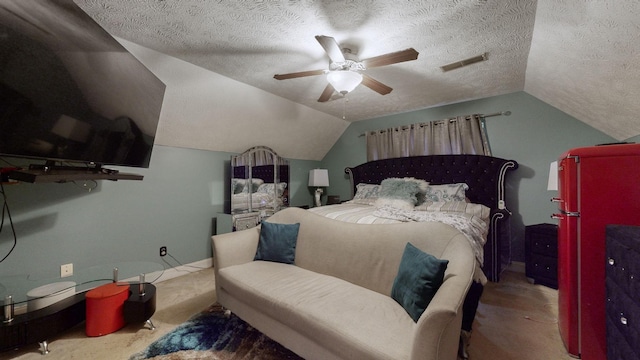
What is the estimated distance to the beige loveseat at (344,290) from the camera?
3.59 ft

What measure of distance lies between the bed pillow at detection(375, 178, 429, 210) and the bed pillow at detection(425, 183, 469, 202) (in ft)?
0.43

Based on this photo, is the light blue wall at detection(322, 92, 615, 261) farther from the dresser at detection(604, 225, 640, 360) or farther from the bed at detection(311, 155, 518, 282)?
the dresser at detection(604, 225, 640, 360)

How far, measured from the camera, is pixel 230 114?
337 cm

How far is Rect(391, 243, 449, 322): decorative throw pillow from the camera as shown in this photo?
50.8 inches

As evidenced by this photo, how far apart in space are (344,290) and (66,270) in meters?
2.72

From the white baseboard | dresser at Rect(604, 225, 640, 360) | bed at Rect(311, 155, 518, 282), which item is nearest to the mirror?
the white baseboard

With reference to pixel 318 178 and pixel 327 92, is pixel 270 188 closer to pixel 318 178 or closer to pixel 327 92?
pixel 318 178

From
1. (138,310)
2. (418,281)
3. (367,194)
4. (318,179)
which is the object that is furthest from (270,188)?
(418,281)

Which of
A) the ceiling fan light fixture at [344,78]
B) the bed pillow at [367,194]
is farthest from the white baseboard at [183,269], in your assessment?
the ceiling fan light fixture at [344,78]

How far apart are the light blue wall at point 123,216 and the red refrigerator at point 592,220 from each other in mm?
3856

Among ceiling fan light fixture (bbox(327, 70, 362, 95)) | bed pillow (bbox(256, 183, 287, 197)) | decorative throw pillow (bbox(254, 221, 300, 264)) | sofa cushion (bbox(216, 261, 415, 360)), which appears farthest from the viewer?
bed pillow (bbox(256, 183, 287, 197))

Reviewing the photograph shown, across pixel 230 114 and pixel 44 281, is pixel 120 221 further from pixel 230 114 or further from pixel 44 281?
pixel 230 114

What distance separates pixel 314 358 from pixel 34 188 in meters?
2.83

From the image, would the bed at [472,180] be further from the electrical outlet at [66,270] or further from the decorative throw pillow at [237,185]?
the electrical outlet at [66,270]
